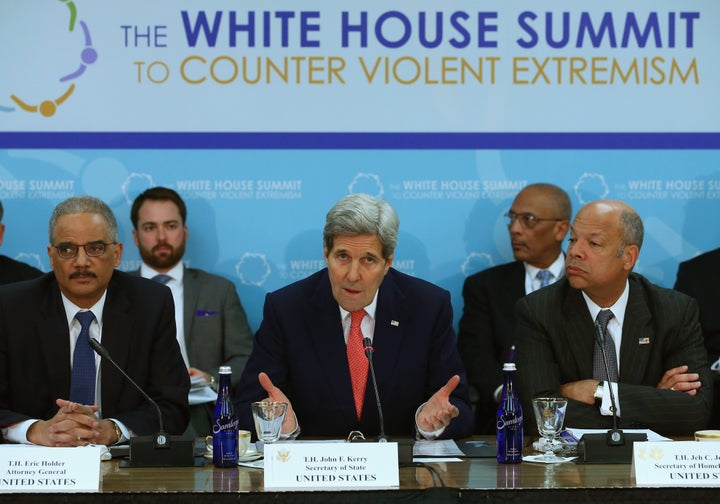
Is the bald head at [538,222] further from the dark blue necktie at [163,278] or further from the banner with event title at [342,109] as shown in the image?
the dark blue necktie at [163,278]

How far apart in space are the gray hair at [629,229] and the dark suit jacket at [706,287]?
122cm

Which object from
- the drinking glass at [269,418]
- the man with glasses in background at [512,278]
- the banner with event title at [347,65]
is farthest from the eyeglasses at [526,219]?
the drinking glass at [269,418]

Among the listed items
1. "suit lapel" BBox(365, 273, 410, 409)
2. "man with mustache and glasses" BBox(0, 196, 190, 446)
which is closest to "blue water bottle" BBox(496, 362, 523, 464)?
"suit lapel" BBox(365, 273, 410, 409)

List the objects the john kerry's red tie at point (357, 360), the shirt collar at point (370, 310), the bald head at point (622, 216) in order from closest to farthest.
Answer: the john kerry's red tie at point (357, 360) < the shirt collar at point (370, 310) < the bald head at point (622, 216)

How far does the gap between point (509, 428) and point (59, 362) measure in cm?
175

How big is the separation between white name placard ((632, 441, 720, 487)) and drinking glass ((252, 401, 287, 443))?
3.35 feet

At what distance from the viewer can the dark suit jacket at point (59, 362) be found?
396cm

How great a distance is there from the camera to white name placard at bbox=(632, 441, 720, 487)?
A: 285cm

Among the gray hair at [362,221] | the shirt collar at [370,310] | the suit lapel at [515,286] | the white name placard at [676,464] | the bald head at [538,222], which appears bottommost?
the white name placard at [676,464]

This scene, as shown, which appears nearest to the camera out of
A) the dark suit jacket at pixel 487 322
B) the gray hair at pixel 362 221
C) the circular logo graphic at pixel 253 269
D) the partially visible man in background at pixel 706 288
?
the gray hair at pixel 362 221

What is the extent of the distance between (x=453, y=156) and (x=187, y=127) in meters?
1.46

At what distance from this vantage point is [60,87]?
5840mm

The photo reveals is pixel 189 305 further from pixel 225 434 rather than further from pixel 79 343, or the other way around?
pixel 225 434

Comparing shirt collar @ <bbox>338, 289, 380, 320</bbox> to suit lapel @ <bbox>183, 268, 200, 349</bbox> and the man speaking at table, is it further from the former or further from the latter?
suit lapel @ <bbox>183, 268, 200, 349</bbox>
